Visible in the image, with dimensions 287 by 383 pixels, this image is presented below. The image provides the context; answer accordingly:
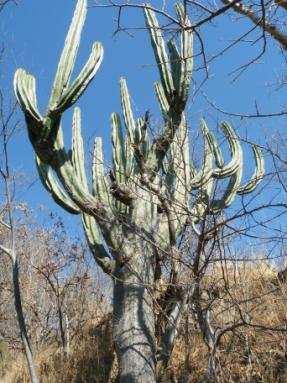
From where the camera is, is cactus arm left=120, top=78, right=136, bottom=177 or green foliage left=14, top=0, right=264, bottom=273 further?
cactus arm left=120, top=78, right=136, bottom=177

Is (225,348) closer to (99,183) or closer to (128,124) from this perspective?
(99,183)

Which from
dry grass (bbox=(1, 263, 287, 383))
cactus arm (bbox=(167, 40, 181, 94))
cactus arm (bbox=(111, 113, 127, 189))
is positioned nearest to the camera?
dry grass (bbox=(1, 263, 287, 383))

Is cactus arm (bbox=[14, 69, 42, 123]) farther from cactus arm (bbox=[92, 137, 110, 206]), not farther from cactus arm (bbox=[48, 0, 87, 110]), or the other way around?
cactus arm (bbox=[92, 137, 110, 206])

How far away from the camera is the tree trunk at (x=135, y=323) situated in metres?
5.17

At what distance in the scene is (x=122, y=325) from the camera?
543 cm

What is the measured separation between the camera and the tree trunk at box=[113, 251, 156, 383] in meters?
5.17

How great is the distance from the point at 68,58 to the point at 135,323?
2662mm

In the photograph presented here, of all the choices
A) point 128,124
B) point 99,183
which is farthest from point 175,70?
point 99,183

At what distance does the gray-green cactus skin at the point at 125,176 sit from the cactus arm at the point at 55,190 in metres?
0.01

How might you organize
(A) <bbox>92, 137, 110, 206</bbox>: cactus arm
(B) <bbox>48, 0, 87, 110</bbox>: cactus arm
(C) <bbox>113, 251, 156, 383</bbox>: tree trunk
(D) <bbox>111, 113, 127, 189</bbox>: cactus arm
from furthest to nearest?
1. (A) <bbox>92, 137, 110, 206</bbox>: cactus arm
2. (D) <bbox>111, 113, 127, 189</bbox>: cactus arm
3. (B) <bbox>48, 0, 87, 110</bbox>: cactus arm
4. (C) <bbox>113, 251, 156, 383</bbox>: tree trunk

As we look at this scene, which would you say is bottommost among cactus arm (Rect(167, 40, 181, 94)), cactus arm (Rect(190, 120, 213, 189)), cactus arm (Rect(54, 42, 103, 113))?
cactus arm (Rect(190, 120, 213, 189))

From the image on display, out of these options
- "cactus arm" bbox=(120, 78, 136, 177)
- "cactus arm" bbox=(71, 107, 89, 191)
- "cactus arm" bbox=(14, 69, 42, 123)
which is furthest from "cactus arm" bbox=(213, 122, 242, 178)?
"cactus arm" bbox=(14, 69, 42, 123)

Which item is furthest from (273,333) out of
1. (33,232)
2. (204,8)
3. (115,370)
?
(33,232)

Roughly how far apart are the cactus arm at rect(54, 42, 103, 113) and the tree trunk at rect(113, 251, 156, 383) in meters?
1.59
